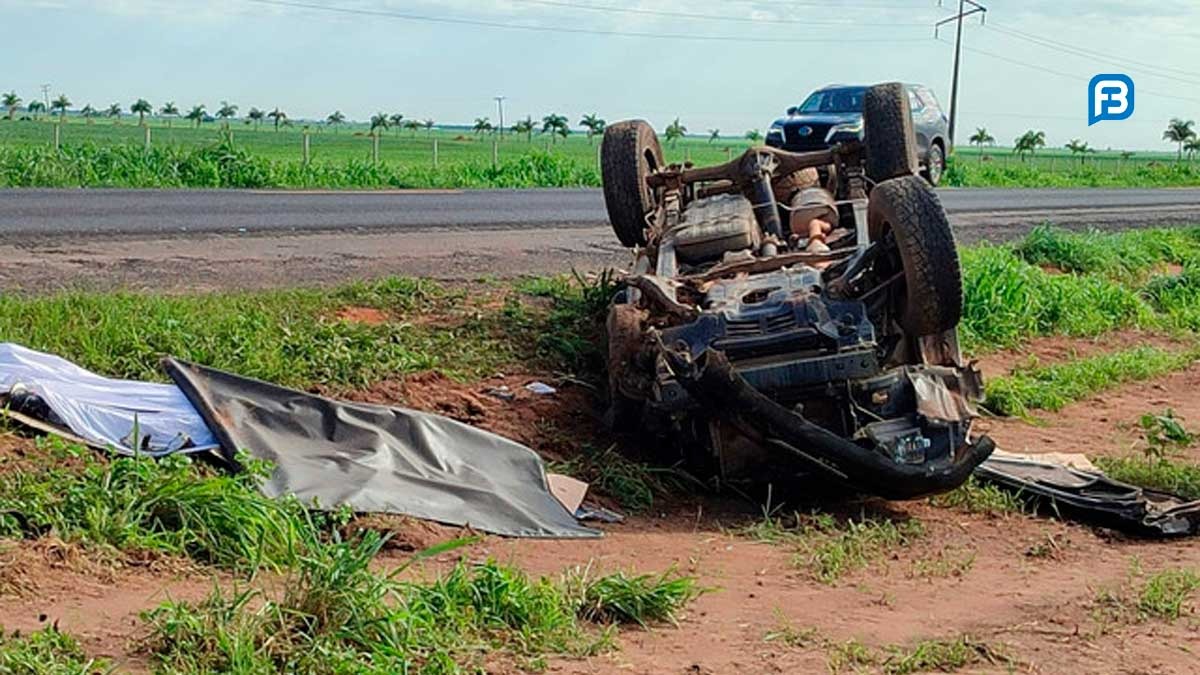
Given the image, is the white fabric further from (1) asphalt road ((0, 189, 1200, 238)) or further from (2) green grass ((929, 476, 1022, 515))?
(1) asphalt road ((0, 189, 1200, 238))

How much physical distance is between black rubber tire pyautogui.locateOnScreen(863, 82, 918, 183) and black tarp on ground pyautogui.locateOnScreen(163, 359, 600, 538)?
4.08 m

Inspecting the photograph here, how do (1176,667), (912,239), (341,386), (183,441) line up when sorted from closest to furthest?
(1176,667)
(183,441)
(912,239)
(341,386)

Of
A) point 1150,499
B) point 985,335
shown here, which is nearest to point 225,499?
point 1150,499

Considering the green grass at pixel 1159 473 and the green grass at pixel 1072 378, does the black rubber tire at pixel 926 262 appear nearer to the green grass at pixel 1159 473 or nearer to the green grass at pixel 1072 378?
the green grass at pixel 1159 473

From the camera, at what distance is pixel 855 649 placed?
5.46 metres

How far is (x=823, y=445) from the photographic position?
7504 mm

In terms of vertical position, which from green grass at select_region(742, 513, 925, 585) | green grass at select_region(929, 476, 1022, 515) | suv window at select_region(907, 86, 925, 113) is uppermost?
suv window at select_region(907, 86, 925, 113)

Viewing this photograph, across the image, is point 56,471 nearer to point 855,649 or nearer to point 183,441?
point 183,441

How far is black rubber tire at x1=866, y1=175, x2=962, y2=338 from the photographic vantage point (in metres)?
7.98

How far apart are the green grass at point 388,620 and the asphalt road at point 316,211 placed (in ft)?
36.0

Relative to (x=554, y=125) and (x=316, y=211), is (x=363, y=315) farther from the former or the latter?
(x=554, y=125)

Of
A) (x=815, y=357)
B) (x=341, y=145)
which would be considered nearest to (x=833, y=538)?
(x=815, y=357)

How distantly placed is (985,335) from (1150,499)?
5.81 meters

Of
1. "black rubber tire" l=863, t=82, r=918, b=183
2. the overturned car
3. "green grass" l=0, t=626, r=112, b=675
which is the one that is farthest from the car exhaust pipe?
"black rubber tire" l=863, t=82, r=918, b=183
